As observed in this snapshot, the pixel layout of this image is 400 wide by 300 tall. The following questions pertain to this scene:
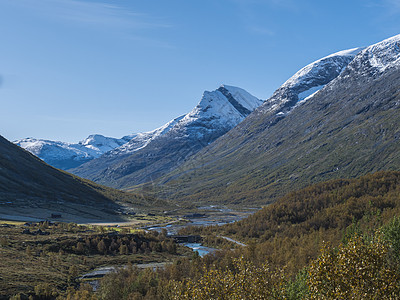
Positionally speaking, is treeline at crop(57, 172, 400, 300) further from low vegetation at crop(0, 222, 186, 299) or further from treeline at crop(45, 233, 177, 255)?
treeline at crop(45, 233, 177, 255)

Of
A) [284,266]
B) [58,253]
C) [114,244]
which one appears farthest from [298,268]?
[58,253]

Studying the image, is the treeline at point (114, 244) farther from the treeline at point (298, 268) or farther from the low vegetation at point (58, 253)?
the treeline at point (298, 268)

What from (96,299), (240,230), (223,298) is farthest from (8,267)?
(240,230)

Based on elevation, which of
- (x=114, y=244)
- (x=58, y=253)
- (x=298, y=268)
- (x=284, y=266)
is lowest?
(x=298, y=268)

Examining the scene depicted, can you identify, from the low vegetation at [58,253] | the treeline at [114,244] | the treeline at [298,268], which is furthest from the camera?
the treeline at [114,244]

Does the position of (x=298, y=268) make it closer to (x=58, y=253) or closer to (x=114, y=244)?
(x=114, y=244)

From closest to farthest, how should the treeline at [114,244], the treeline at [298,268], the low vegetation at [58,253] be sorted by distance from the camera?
the treeline at [298,268] < the low vegetation at [58,253] < the treeline at [114,244]

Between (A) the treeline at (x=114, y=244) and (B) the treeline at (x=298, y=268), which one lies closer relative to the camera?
(B) the treeline at (x=298, y=268)

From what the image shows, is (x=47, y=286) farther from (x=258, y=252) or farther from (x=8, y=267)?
(x=258, y=252)

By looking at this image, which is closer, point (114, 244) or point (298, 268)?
point (298, 268)

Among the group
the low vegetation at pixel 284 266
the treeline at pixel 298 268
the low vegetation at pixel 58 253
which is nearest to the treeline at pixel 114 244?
the low vegetation at pixel 58 253

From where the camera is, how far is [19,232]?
12988 centimetres

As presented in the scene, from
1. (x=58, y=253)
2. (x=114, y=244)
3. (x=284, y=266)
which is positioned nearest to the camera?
(x=284, y=266)

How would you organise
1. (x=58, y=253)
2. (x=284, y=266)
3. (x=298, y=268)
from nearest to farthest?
(x=284, y=266)
(x=298, y=268)
(x=58, y=253)
